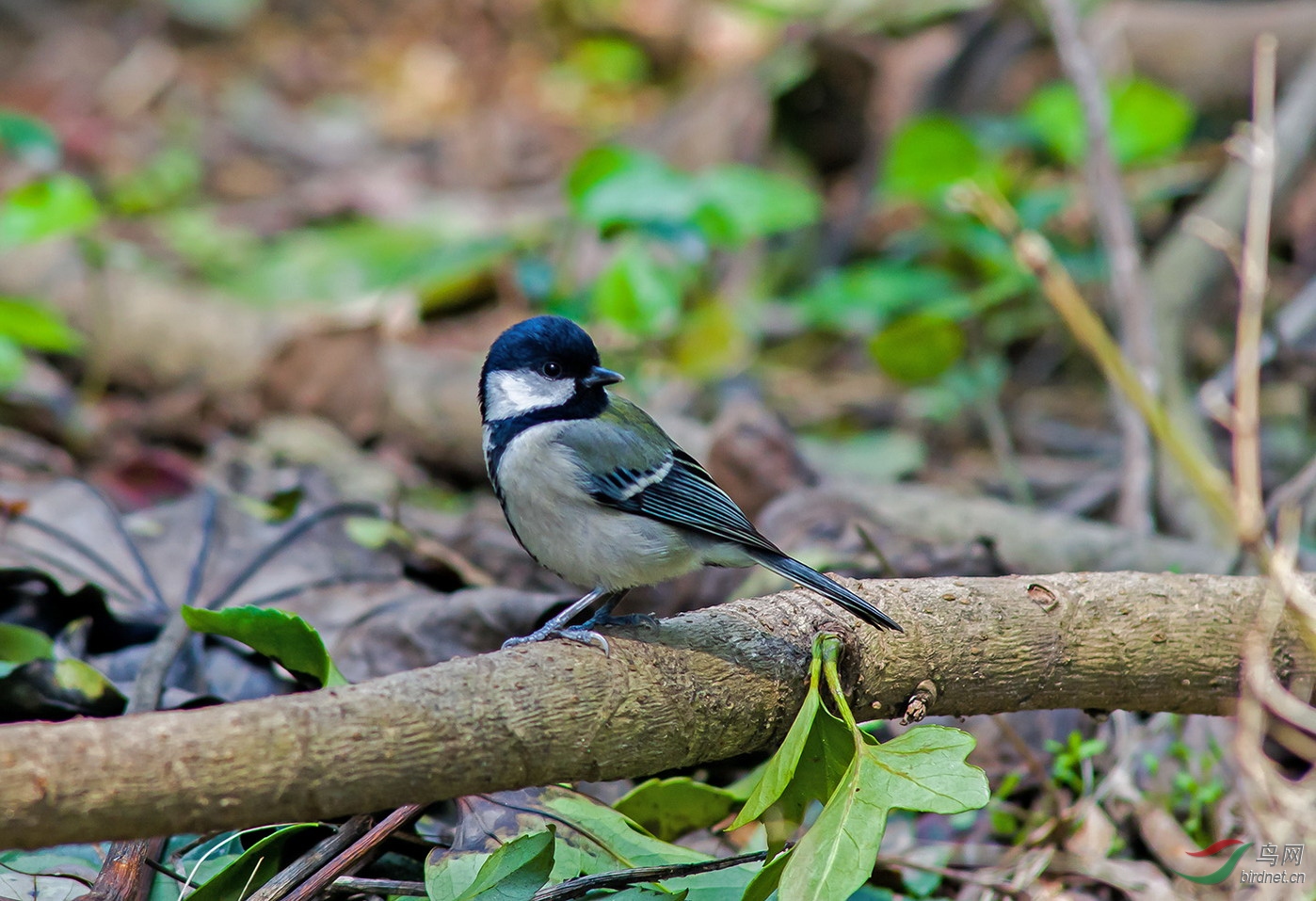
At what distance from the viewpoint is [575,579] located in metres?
2.62

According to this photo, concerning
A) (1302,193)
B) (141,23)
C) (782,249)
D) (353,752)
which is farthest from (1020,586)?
(141,23)

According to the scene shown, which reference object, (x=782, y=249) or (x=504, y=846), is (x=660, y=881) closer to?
(x=504, y=846)

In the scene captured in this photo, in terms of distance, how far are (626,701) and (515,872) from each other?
356 mm

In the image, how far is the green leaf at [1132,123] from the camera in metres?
5.18

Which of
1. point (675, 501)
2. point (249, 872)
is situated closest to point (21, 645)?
point (249, 872)

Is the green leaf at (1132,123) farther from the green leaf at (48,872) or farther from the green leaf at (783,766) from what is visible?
the green leaf at (48,872)

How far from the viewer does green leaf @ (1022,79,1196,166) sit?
17.0ft

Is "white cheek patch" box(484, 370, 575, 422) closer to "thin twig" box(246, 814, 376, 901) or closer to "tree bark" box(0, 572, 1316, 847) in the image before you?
"tree bark" box(0, 572, 1316, 847)

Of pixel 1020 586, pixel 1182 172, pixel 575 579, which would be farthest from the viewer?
pixel 1182 172

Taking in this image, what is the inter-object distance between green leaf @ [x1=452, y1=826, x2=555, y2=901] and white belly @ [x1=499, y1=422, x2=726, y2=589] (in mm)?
682

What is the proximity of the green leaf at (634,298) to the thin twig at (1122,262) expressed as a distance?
172 cm

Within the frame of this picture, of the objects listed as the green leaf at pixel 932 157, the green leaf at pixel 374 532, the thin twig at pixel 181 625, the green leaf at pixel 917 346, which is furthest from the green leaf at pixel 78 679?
the green leaf at pixel 932 157

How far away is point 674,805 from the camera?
246 centimetres

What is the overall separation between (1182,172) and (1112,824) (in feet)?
14.2
